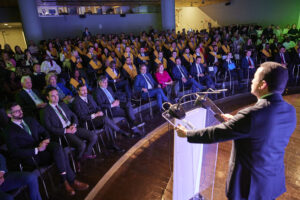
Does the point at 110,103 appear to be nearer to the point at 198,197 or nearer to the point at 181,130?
the point at 198,197

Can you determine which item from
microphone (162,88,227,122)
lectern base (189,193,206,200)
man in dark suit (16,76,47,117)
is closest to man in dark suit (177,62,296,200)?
microphone (162,88,227,122)

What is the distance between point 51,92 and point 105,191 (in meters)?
1.52

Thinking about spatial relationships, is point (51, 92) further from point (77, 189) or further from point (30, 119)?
point (77, 189)

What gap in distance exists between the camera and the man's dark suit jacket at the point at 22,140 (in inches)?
93.5

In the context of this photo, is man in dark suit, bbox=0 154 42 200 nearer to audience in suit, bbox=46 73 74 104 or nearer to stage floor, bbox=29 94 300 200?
stage floor, bbox=29 94 300 200

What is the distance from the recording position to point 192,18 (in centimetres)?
1852

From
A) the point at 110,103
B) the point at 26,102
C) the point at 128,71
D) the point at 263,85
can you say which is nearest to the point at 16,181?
the point at 26,102

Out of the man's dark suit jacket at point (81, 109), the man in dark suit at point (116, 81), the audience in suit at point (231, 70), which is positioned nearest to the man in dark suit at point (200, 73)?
the audience in suit at point (231, 70)

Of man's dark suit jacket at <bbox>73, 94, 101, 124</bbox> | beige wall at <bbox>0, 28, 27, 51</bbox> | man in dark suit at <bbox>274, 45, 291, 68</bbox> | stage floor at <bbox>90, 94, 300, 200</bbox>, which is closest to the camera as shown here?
stage floor at <bbox>90, 94, 300, 200</bbox>

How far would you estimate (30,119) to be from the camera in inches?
103

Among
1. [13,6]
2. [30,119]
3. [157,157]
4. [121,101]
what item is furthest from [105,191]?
[13,6]

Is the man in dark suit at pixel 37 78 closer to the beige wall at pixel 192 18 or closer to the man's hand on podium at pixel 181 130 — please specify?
the man's hand on podium at pixel 181 130

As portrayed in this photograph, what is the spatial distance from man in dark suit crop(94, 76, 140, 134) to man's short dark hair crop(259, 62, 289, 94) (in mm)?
2806

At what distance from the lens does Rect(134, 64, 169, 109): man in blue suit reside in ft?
15.1
